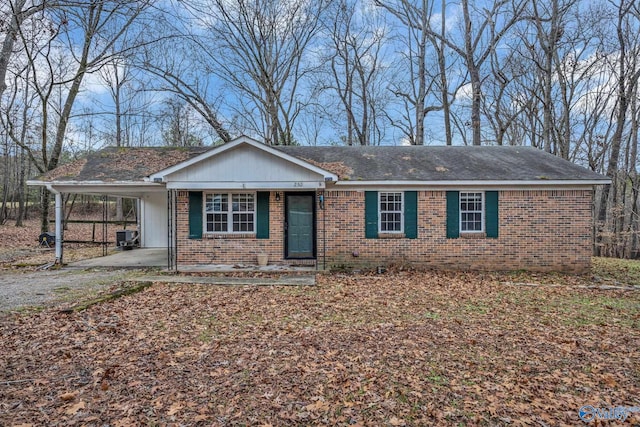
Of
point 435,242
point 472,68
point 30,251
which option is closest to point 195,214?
point 435,242

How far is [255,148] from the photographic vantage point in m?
10.5

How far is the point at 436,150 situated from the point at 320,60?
1309 centimetres

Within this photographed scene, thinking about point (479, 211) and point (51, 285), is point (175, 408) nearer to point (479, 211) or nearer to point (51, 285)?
point (51, 285)

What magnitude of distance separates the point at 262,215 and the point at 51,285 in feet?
18.2

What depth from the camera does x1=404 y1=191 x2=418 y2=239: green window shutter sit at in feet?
36.8

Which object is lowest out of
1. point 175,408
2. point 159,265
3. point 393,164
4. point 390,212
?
point 175,408

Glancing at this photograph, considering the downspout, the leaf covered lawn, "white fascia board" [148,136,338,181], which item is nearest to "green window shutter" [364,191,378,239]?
"white fascia board" [148,136,338,181]

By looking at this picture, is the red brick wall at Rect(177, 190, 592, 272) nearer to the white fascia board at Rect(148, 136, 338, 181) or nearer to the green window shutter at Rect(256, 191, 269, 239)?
the green window shutter at Rect(256, 191, 269, 239)

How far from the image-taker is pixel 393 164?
1218cm

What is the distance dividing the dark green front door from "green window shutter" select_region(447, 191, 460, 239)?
4185 mm

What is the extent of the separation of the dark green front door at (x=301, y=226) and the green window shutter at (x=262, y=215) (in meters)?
0.70

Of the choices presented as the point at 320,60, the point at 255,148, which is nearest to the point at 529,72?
the point at 320,60

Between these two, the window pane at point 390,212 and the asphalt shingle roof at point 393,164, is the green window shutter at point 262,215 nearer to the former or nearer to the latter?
the asphalt shingle roof at point 393,164

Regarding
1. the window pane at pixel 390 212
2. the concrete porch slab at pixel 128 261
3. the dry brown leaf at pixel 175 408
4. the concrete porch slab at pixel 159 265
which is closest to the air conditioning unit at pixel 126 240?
the concrete porch slab at pixel 128 261
